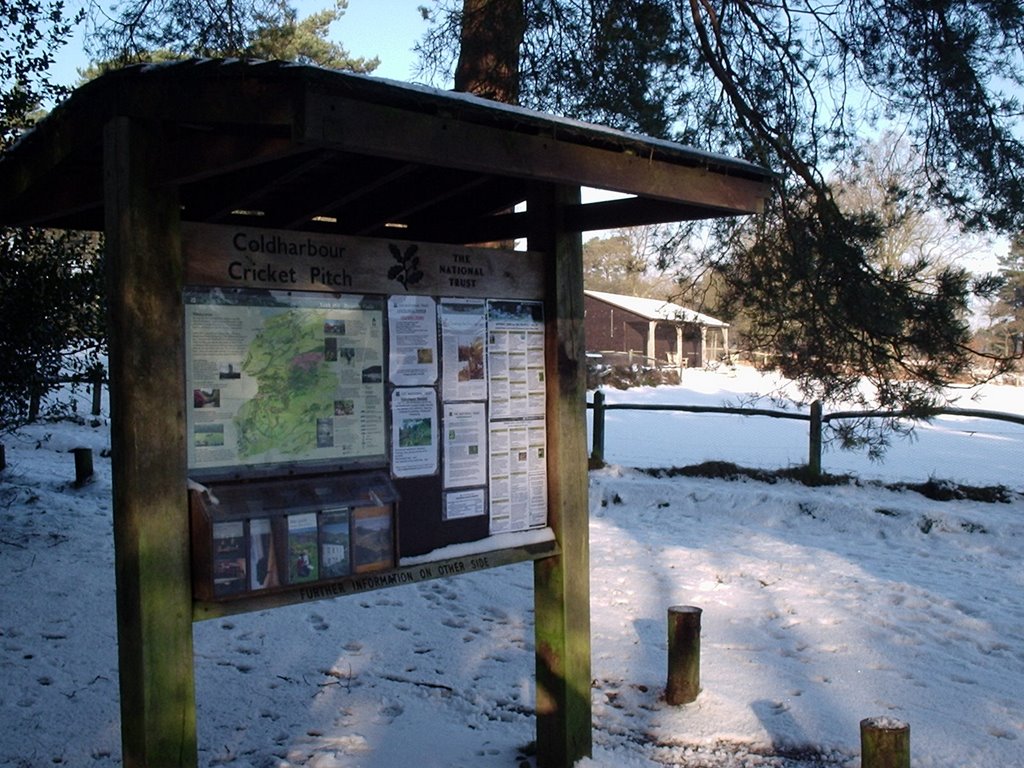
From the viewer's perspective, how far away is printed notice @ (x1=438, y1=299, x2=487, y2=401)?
361 centimetres

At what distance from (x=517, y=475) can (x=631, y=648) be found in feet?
7.48

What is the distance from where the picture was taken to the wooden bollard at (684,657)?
15.5ft

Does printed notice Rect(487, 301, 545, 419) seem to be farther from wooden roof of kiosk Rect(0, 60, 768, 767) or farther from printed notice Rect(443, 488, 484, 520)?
printed notice Rect(443, 488, 484, 520)

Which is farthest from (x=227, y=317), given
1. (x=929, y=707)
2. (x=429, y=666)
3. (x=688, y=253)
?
Result: (x=688, y=253)

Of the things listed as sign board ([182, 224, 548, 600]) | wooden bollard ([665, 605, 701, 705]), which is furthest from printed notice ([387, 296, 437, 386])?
wooden bollard ([665, 605, 701, 705])

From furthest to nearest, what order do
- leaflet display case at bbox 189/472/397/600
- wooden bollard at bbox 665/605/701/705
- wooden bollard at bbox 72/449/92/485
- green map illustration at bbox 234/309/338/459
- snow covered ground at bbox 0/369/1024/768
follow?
wooden bollard at bbox 72/449/92/485 < wooden bollard at bbox 665/605/701/705 < snow covered ground at bbox 0/369/1024/768 < green map illustration at bbox 234/309/338/459 < leaflet display case at bbox 189/472/397/600

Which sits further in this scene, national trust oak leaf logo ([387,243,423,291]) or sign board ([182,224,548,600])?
national trust oak leaf logo ([387,243,423,291])

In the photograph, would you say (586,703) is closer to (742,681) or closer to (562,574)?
(562,574)

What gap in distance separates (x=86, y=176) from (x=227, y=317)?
1.07 m

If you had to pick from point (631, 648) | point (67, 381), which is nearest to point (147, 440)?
point (631, 648)

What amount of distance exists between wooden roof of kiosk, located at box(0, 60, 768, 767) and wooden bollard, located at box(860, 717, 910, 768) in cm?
119

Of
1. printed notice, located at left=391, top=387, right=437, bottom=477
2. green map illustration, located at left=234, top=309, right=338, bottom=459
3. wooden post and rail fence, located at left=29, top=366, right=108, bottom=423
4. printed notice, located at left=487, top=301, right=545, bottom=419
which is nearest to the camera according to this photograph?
green map illustration, located at left=234, top=309, right=338, bottom=459

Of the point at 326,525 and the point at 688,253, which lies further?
the point at 688,253

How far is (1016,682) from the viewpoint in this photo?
504 centimetres
